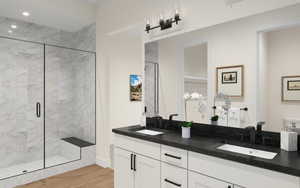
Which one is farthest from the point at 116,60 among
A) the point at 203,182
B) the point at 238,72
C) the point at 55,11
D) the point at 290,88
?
the point at 290,88

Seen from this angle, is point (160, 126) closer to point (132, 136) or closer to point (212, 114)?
point (132, 136)

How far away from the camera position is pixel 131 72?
3.55 metres

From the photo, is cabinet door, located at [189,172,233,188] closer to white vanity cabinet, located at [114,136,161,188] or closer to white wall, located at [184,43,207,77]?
white vanity cabinet, located at [114,136,161,188]

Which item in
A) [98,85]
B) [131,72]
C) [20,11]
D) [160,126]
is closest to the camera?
[160,126]

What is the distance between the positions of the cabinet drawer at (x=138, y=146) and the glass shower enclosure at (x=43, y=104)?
1.55 metres

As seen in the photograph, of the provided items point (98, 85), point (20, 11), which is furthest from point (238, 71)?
point (20, 11)

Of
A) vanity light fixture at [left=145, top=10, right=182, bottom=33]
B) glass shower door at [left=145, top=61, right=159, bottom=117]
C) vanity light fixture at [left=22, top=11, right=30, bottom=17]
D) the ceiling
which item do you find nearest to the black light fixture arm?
vanity light fixture at [left=145, top=10, right=182, bottom=33]

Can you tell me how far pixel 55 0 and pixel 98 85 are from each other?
63.1 inches

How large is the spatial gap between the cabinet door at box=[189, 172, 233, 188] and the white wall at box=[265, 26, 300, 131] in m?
0.71

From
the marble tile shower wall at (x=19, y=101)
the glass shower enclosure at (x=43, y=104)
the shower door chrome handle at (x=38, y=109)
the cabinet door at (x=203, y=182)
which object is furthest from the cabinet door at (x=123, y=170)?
the marble tile shower wall at (x=19, y=101)

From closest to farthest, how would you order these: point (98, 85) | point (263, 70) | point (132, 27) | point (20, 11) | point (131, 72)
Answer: point (263, 70) → point (132, 27) → point (20, 11) → point (131, 72) → point (98, 85)

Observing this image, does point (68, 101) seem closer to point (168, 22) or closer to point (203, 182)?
point (168, 22)

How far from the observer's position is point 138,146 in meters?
2.19

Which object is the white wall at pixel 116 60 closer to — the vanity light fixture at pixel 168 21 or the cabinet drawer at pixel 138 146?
the vanity light fixture at pixel 168 21
